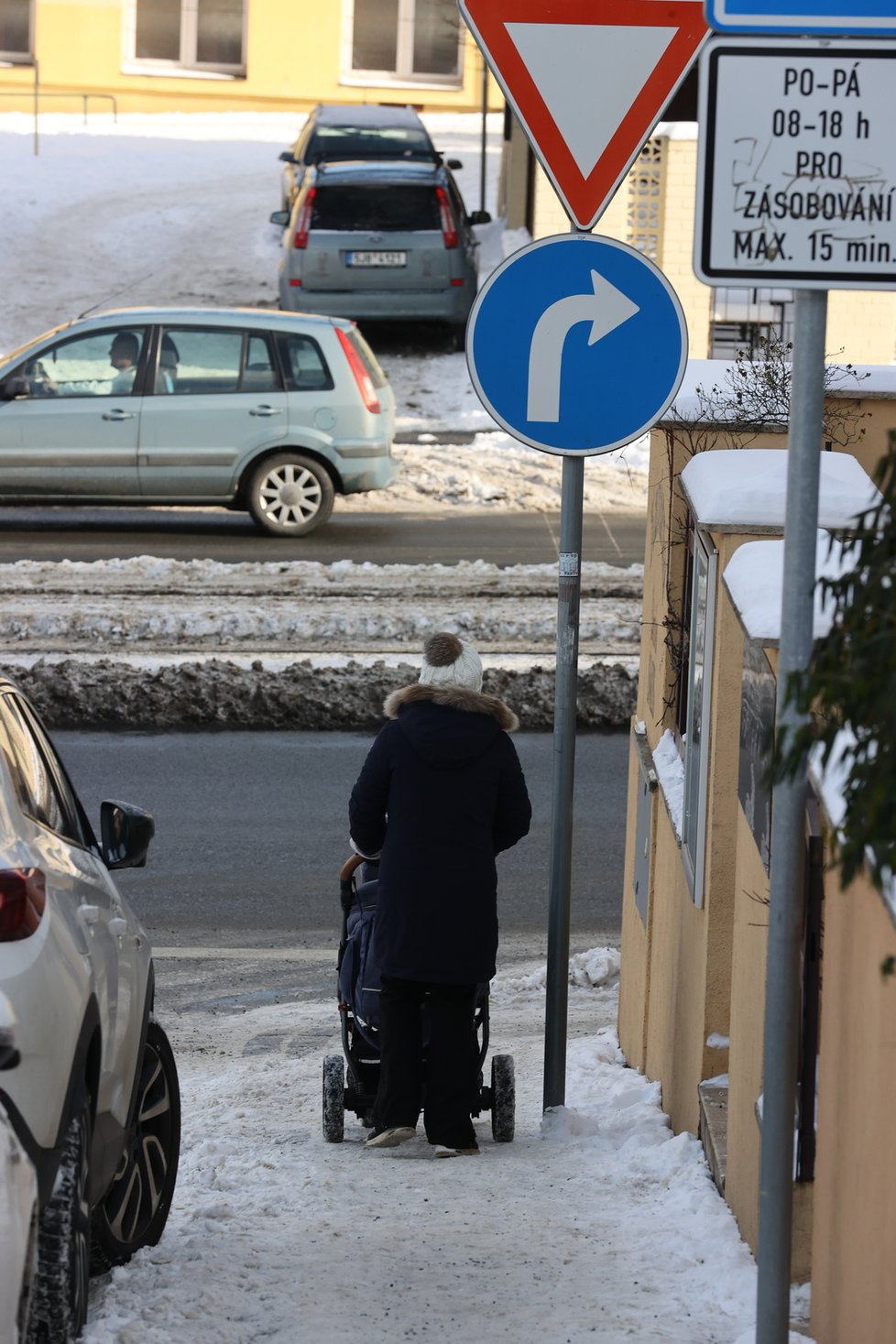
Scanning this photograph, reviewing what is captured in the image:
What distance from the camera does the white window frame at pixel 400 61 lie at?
124 ft

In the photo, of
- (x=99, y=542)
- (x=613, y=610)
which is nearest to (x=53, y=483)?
(x=99, y=542)

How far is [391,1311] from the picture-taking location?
406cm

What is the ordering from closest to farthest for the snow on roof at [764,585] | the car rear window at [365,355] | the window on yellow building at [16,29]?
the snow on roof at [764,585] → the car rear window at [365,355] → the window on yellow building at [16,29]

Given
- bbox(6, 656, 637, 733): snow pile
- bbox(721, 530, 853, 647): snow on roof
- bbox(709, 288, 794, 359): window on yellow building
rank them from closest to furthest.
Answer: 1. bbox(721, 530, 853, 647): snow on roof
2. bbox(6, 656, 637, 733): snow pile
3. bbox(709, 288, 794, 359): window on yellow building

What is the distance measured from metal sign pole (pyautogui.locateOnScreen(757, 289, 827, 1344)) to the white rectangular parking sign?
0.08m

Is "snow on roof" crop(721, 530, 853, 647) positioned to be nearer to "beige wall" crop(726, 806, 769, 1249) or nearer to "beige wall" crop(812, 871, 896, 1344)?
"beige wall" crop(812, 871, 896, 1344)

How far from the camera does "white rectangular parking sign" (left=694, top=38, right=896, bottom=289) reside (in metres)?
2.97

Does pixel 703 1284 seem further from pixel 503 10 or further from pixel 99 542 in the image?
pixel 99 542

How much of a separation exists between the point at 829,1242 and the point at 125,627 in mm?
10003

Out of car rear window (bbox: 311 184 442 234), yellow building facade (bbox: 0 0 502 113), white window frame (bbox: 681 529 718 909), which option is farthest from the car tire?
yellow building facade (bbox: 0 0 502 113)

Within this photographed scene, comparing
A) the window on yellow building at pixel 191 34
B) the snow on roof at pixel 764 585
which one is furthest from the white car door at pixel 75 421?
the window on yellow building at pixel 191 34

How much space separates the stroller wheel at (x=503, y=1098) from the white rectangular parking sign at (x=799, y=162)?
3.36 m

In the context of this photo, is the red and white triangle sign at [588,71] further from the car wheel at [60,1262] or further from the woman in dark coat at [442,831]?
the car wheel at [60,1262]

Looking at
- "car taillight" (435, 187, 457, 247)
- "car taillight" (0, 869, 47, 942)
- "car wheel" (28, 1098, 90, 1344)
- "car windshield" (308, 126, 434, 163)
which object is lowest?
"car wheel" (28, 1098, 90, 1344)
